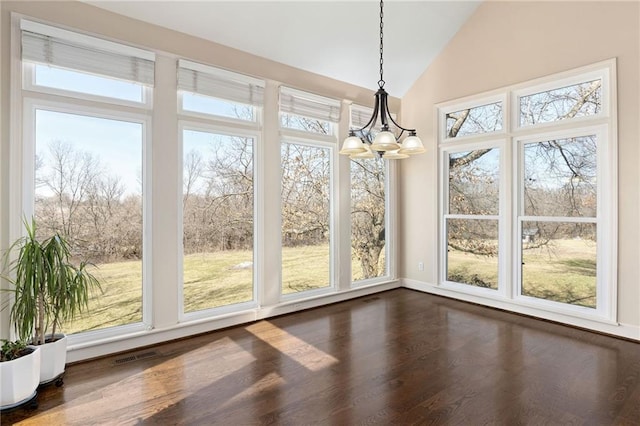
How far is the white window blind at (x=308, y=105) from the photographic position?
4285mm

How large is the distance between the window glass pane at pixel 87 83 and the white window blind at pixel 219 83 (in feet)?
1.47

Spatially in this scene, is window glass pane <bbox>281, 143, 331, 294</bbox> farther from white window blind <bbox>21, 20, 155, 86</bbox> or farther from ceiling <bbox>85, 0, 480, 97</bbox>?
white window blind <bbox>21, 20, 155, 86</bbox>

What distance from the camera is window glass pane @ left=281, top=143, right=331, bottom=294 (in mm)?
4414

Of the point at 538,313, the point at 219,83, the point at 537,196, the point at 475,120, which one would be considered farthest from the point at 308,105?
the point at 538,313

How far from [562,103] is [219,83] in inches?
148

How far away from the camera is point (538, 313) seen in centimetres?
412

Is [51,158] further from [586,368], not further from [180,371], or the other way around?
[586,368]

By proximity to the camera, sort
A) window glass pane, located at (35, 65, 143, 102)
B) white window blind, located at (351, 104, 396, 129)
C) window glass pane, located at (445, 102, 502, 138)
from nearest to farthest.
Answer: window glass pane, located at (35, 65, 143, 102) → window glass pane, located at (445, 102, 502, 138) → white window blind, located at (351, 104, 396, 129)

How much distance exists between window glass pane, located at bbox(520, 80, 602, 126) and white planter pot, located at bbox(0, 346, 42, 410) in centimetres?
517

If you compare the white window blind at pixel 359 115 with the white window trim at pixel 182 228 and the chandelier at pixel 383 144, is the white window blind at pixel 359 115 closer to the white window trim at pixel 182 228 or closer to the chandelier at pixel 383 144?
the white window trim at pixel 182 228

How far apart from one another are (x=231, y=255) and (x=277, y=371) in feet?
5.02

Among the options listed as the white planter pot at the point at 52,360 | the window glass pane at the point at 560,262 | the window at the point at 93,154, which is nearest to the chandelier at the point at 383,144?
the window at the point at 93,154

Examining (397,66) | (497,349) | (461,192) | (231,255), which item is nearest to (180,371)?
(231,255)

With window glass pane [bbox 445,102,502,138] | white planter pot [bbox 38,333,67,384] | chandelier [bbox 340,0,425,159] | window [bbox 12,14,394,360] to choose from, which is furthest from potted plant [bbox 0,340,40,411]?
window glass pane [bbox 445,102,502,138]
